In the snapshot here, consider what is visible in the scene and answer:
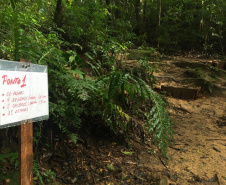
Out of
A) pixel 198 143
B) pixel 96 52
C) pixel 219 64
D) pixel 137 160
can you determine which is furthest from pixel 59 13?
pixel 219 64

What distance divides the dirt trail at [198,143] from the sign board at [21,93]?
1.80 metres

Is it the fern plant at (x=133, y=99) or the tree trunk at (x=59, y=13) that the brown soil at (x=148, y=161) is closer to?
the fern plant at (x=133, y=99)

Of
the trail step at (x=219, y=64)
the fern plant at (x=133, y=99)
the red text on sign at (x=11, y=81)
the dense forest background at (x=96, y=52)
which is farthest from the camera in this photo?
the trail step at (x=219, y=64)

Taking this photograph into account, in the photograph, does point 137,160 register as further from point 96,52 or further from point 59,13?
point 59,13

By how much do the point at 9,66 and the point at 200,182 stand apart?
2.43 metres

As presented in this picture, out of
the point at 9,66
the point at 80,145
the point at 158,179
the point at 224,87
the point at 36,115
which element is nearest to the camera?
the point at 9,66

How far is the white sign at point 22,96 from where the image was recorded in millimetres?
1157

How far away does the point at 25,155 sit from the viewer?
4.36 feet

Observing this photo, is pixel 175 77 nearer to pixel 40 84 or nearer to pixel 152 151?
pixel 152 151

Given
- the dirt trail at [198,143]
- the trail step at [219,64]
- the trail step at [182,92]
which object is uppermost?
the trail step at [219,64]

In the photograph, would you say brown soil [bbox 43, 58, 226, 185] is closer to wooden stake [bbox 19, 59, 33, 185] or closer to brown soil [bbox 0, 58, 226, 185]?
brown soil [bbox 0, 58, 226, 185]

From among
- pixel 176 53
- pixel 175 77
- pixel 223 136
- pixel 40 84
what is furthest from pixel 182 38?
pixel 40 84

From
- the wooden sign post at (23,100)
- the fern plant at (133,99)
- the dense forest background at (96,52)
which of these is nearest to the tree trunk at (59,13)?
the dense forest background at (96,52)

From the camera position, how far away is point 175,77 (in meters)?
7.27
